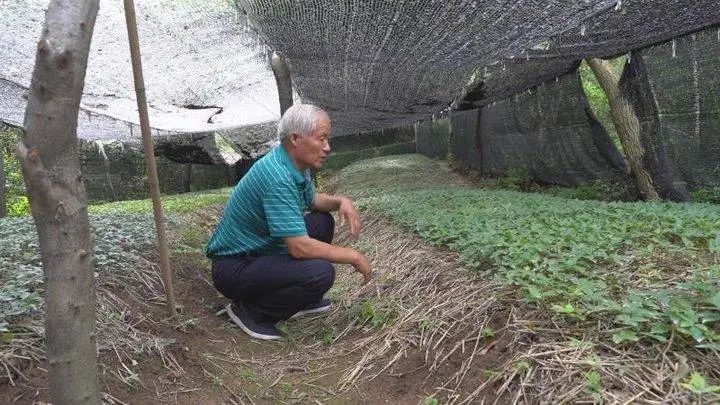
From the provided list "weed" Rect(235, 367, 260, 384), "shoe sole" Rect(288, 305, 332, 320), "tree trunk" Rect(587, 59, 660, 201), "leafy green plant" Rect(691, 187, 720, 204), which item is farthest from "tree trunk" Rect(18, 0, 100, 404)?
"tree trunk" Rect(587, 59, 660, 201)

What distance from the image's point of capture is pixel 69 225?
113 cm

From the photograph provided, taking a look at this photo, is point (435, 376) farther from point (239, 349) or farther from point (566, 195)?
point (566, 195)

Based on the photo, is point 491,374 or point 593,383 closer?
point 593,383

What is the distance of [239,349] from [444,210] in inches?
82.6

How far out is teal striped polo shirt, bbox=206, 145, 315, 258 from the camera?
2.32 m

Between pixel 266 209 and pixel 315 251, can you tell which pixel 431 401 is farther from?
pixel 266 209

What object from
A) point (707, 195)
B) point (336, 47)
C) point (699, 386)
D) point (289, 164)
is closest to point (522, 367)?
point (699, 386)

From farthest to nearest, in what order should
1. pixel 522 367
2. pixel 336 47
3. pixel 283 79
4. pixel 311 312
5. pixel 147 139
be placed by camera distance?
pixel 283 79 → pixel 336 47 → pixel 311 312 → pixel 147 139 → pixel 522 367

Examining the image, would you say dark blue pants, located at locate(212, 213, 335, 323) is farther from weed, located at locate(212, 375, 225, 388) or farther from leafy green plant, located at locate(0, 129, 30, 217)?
leafy green plant, located at locate(0, 129, 30, 217)

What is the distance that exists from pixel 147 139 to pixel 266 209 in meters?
0.60

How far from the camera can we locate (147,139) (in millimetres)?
2258

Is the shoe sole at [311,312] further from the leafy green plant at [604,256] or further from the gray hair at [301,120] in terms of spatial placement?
the gray hair at [301,120]

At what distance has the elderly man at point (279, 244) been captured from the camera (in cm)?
232

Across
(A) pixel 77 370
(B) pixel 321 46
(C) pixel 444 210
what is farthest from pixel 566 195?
(A) pixel 77 370
